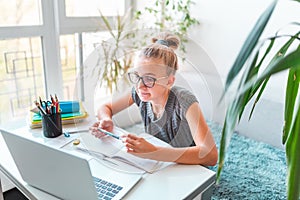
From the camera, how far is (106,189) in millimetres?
813

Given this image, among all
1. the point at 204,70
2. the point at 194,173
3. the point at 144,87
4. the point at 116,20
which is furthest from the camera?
the point at 116,20

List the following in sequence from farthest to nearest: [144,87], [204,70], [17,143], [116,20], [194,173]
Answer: [116,20], [204,70], [144,87], [194,173], [17,143]

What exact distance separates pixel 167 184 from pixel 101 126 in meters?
0.48

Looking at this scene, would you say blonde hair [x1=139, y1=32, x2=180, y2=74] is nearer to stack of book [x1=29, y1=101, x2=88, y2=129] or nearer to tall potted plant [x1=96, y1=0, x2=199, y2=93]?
stack of book [x1=29, y1=101, x2=88, y2=129]

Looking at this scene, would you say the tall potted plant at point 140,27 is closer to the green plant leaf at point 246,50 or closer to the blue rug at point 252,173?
the blue rug at point 252,173

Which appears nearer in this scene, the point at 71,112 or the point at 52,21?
the point at 71,112

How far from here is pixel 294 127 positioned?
1.84 ft

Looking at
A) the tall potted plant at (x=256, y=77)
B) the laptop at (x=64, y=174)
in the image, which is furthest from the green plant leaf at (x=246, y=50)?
the laptop at (x=64, y=174)

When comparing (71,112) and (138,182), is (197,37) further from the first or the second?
(138,182)

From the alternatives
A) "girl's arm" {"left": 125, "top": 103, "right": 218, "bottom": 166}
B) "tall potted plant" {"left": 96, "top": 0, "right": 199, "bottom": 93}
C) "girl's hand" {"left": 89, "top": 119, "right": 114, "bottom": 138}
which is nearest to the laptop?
"girl's arm" {"left": 125, "top": 103, "right": 218, "bottom": 166}

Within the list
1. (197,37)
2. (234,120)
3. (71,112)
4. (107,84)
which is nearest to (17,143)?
(71,112)

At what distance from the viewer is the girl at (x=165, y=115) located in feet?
3.15

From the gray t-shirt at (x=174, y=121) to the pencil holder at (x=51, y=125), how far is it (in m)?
0.39

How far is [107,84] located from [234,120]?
1.44m
